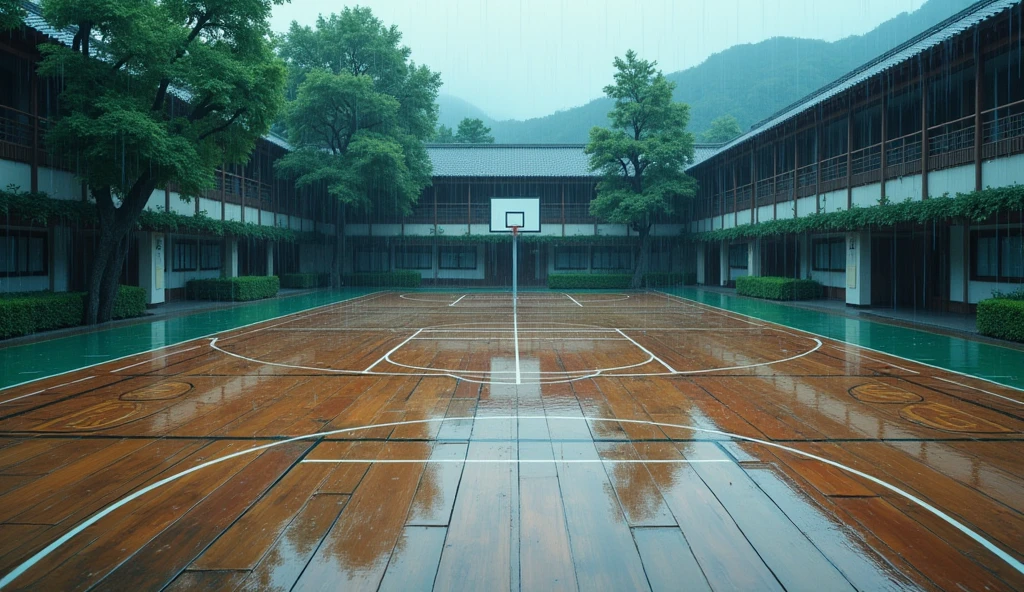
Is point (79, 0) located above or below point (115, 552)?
above

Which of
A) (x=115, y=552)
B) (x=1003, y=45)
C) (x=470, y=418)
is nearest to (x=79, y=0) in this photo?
(x=470, y=418)

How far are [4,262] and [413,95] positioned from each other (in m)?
21.9

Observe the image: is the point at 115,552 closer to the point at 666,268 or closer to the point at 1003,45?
the point at 1003,45

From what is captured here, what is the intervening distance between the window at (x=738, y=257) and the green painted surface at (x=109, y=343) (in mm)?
20332

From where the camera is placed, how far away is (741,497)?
4.59 metres

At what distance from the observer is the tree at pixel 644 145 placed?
30938 mm

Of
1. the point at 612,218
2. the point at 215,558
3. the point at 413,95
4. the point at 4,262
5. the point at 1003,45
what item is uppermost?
the point at 413,95

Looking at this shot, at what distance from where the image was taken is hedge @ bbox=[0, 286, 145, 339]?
12.9m

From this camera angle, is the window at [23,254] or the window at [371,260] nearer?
the window at [23,254]

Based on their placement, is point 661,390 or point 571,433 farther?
point 661,390

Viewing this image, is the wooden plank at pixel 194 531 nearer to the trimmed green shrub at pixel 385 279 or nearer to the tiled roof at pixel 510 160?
the trimmed green shrub at pixel 385 279

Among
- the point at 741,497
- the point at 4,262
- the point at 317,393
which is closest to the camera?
the point at 741,497

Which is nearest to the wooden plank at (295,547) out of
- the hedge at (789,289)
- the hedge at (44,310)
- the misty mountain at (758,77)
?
the hedge at (44,310)

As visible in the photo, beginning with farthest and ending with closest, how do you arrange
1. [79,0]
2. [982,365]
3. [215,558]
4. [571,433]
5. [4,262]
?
[4,262], [79,0], [982,365], [571,433], [215,558]
